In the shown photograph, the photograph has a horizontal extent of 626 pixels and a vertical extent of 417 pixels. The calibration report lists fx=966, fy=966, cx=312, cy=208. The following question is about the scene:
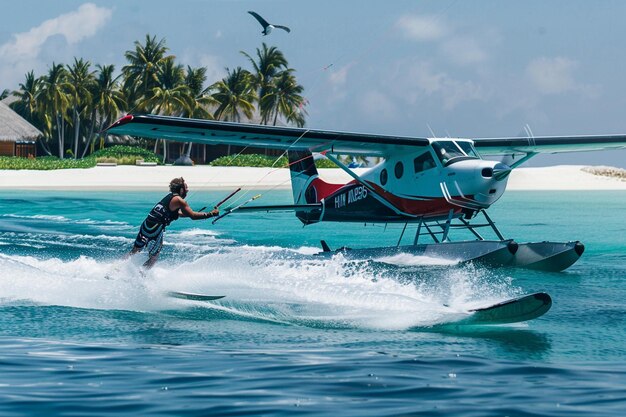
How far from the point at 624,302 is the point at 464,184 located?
361cm

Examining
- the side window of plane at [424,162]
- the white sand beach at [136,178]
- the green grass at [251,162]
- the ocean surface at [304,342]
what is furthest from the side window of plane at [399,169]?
the green grass at [251,162]

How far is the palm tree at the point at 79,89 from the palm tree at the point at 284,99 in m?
12.3

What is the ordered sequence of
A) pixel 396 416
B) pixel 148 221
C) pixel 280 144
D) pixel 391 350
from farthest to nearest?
pixel 280 144 < pixel 148 221 < pixel 391 350 < pixel 396 416

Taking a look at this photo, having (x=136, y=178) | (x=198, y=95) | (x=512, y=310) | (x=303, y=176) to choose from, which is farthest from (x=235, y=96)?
(x=512, y=310)

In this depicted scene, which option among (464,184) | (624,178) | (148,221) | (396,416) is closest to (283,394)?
(396,416)

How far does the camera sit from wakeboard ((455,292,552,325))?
928 cm

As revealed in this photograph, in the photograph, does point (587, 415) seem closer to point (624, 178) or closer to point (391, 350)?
point (391, 350)

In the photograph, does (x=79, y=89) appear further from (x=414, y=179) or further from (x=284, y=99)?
(x=414, y=179)

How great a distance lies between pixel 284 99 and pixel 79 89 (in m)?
14.5

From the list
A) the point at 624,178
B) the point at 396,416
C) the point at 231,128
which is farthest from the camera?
the point at 624,178

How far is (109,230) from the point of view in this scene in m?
25.0

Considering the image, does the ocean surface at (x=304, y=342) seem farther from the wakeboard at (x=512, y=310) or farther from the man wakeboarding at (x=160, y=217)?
the man wakeboarding at (x=160, y=217)

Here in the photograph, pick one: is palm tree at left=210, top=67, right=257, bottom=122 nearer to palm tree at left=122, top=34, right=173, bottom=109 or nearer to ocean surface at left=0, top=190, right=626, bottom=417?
palm tree at left=122, top=34, right=173, bottom=109

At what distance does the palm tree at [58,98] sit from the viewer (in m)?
64.9
